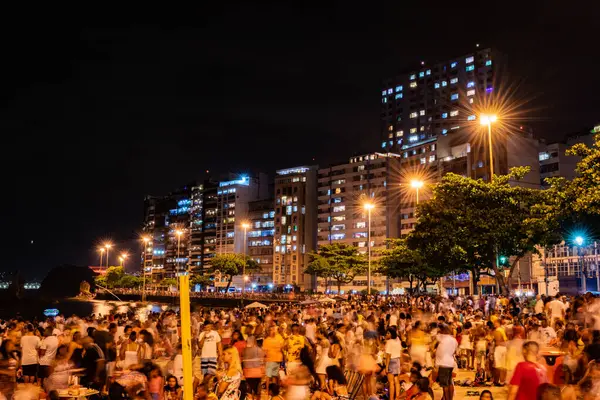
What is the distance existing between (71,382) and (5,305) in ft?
390

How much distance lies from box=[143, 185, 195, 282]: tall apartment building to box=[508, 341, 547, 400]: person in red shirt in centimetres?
15713

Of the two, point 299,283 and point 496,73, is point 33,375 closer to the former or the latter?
point 299,283

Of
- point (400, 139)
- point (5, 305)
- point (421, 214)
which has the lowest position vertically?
point (5, 305)

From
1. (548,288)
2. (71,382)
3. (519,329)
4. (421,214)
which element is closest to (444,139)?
(548,288)

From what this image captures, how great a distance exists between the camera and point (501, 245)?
33.1m

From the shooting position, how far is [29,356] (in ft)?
47.7

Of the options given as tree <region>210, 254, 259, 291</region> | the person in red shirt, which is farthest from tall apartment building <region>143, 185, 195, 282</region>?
the person in red shirt

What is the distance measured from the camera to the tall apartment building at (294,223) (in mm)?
125000

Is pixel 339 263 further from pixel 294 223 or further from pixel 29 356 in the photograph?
pixel 29 356

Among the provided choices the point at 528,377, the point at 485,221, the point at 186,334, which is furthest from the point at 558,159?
the point at 186,334

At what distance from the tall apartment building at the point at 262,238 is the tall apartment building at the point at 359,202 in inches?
611

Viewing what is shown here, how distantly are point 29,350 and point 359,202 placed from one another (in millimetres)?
103305

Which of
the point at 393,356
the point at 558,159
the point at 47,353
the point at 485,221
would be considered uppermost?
the point at 558,159

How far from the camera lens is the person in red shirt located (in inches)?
286
